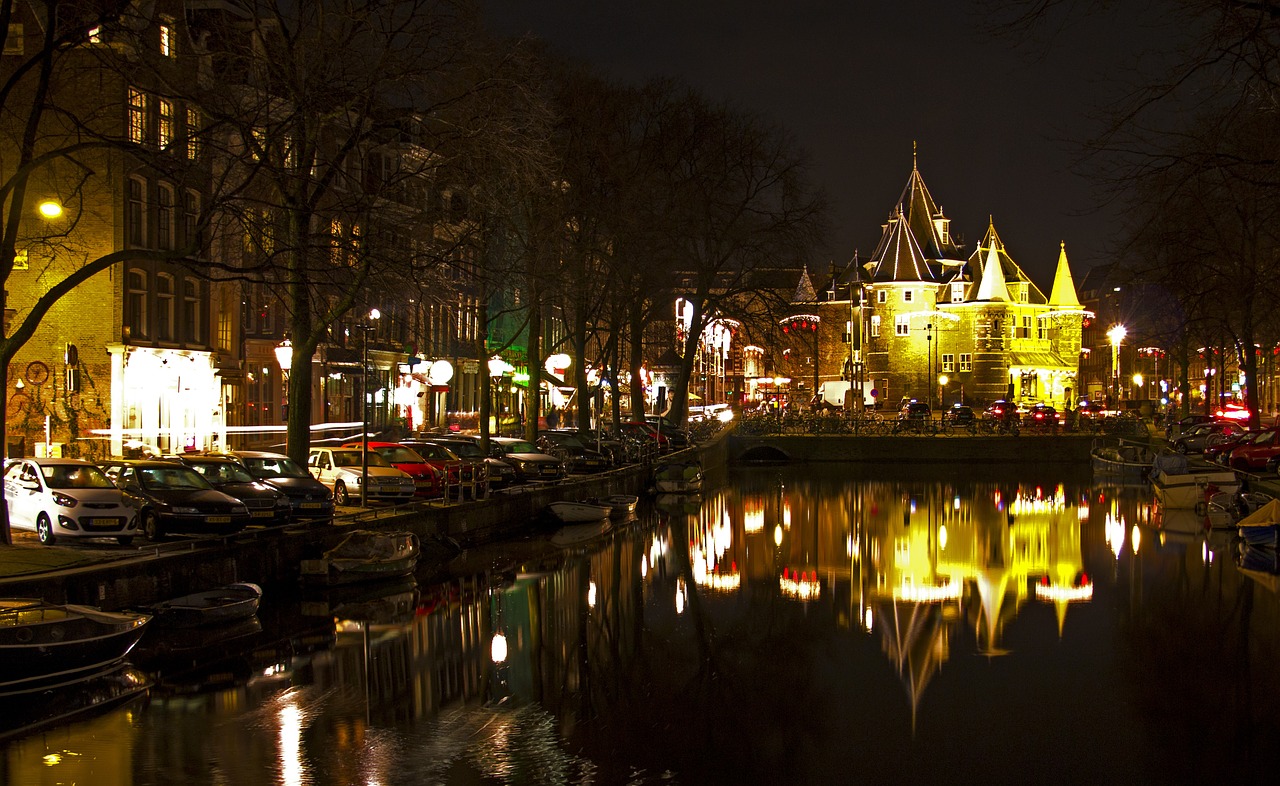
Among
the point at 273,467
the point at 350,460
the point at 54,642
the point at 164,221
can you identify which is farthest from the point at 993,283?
the point at 54,642

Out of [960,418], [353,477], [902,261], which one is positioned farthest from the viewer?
[902,261]

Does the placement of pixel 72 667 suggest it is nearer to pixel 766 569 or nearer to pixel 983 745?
pixel 983 745

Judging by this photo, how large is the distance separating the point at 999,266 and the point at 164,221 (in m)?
93.9

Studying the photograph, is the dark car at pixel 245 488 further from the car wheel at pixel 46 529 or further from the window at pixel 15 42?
the window at pixel 15 42

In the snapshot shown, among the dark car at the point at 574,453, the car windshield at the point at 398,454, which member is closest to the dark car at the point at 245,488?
the car windshield at the point at 398,454

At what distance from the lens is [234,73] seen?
27.6 metres

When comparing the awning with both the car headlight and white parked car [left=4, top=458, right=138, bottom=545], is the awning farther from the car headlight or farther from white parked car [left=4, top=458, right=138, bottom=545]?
the car headlight

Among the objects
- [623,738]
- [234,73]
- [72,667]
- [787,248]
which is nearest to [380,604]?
[72,667]

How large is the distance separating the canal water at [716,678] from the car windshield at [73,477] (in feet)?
12.4

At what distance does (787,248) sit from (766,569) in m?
28.9

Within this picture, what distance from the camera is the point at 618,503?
4144cm

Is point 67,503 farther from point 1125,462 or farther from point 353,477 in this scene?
point 1125,462

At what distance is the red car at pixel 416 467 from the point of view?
33.5m

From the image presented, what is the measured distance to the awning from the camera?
119 meters
